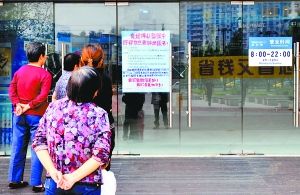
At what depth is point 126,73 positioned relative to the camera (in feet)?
32.2

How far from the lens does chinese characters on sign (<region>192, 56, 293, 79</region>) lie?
32.4 ft

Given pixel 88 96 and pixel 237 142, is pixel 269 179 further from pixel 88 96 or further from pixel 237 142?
pixel 88 96

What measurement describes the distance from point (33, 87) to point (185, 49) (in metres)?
3.55

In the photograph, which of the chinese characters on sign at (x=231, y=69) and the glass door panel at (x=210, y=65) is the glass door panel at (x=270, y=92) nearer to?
the chinese characters on sign at (x=231, y=69)

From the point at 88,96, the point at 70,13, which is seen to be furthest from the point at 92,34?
the point at 88,96

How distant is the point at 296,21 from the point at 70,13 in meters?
3.80

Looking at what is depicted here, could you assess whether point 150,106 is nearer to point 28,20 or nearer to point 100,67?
point 28,20

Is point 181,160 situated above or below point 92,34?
below

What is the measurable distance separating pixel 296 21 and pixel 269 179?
3302 mm

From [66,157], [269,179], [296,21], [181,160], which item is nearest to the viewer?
[66,157]

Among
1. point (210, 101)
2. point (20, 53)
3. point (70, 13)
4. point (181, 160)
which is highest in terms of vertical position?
point (70, 13)

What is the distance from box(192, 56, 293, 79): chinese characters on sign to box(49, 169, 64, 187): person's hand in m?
6.26

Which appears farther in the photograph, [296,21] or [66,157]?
[296,21]

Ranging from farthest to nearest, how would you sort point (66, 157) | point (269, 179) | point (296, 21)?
point (296, 21) → point (269, 179) → point (66, 157)
